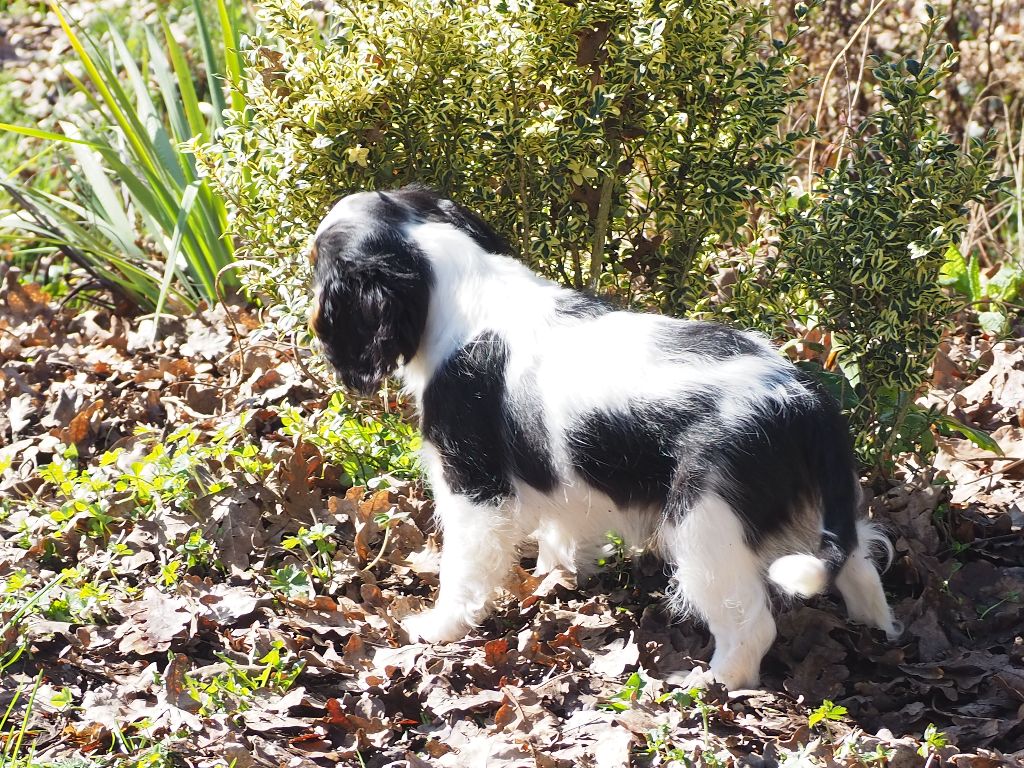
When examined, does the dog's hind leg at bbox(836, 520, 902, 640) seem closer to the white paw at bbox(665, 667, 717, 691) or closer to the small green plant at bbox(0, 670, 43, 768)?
the white paw at bbox(665, 667, 717, 691)

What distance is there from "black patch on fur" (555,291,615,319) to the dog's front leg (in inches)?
23.1

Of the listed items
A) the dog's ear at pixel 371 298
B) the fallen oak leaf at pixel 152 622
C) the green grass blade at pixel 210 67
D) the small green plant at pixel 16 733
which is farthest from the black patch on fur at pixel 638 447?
the green grass blade at pixel 210 67

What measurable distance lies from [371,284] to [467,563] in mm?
854

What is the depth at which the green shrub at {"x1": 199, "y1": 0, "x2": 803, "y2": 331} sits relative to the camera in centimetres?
329

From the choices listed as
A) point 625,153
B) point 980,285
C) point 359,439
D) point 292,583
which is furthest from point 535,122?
point 980,285

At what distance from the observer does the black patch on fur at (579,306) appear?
298 cm

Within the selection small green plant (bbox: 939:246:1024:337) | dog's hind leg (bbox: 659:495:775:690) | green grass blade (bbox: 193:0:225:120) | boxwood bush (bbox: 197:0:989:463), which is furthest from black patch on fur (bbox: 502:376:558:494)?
green grass blade (bbox: 193:0:225:120)

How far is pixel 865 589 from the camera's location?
10.0 feet

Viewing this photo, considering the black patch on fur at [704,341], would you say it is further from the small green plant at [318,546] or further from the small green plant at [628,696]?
the small green plant at [318,546]

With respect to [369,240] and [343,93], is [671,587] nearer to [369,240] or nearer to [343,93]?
[369,240]

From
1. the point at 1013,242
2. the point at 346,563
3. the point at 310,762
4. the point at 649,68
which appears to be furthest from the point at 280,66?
the point at 1013,242

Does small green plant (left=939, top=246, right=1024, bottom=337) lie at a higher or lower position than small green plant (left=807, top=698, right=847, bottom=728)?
higher

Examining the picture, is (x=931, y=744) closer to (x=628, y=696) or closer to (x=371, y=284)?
(x=628, y=696)

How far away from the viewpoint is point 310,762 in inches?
106
